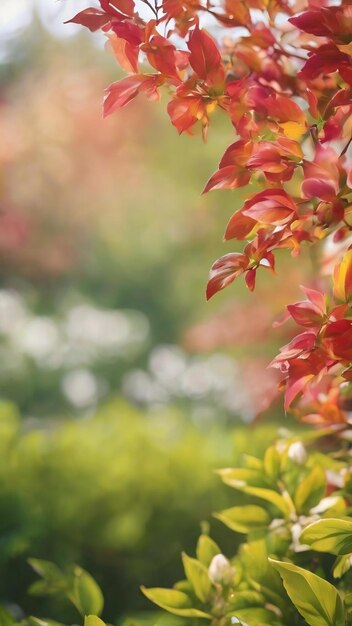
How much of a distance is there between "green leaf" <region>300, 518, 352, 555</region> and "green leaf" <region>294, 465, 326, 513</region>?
0.61 feet

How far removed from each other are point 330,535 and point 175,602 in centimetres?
25

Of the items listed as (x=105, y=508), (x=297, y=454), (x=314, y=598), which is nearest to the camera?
(x=314, y=598)

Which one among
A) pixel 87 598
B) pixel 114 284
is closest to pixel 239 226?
pixel 87 598

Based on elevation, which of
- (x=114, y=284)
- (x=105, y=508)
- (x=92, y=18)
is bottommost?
(x=114, y=284)

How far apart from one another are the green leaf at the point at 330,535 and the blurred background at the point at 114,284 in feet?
3.47

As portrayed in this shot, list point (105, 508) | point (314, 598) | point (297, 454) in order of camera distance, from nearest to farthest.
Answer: point (314, 598), point (297, 454), point (105, 508)

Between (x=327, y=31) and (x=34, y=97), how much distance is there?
20.8 feet

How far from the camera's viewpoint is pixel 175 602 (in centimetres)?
91

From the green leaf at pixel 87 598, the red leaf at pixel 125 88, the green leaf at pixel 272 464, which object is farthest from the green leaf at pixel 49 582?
the red leaf at pixel 125 88

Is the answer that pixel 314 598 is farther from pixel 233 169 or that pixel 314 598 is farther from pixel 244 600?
pixel 233 169

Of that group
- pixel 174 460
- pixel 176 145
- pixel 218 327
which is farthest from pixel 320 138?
pixel 176 145

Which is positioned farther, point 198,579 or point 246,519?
point 246,519

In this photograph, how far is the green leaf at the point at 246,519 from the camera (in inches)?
40.2

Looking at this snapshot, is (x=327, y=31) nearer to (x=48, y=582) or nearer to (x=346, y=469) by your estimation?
(x=346, y=469)
